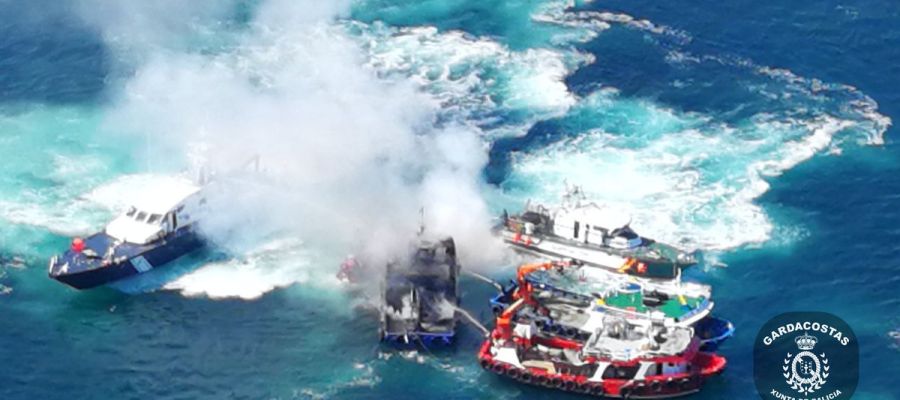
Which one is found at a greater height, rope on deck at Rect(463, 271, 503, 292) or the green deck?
rope on deck at Rect(463, 271, 503, 292)

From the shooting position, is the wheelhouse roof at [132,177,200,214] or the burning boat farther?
the wheelhouse roof at [132,177,200,214]

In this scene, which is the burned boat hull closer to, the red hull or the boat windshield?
the boat windshield

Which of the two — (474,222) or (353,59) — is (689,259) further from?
(353,59)

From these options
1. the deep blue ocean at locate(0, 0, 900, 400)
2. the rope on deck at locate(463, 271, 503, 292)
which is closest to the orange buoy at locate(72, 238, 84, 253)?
the deep blue ocean at locate(0, 0, 900, 400)

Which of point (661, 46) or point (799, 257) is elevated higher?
point (661, 46)

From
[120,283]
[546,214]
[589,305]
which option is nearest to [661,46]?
[546,214]

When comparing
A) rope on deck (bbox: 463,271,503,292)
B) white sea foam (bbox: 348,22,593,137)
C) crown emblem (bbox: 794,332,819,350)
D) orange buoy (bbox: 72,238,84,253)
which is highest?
white sea foam (bbox: 348,22,593,137)
